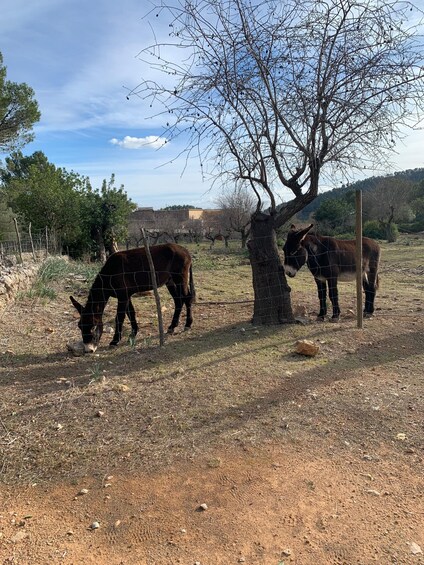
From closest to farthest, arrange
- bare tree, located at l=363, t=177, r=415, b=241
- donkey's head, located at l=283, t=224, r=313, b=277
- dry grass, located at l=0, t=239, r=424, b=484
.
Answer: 1. dry grass, located at l=0, t=239, r=424, b=484
2. donkey's head, located at l=283, t=224, r=313, b=277
3. bare tree, located at l=363, t=177, r=415, b=241

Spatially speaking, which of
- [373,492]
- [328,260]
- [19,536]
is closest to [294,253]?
[328,260]

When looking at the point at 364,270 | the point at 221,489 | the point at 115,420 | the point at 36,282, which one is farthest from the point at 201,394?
the point at 36,282

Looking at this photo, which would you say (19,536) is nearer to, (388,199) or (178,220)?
(388,199)

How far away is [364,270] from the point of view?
788 cm

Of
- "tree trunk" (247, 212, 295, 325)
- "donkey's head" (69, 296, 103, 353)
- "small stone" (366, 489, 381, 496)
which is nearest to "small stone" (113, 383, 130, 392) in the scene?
"donkey's head" (69, 296, 103, 353)

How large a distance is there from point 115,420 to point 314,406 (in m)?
2.08

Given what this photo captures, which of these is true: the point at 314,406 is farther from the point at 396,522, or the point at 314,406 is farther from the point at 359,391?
the point at 396,522

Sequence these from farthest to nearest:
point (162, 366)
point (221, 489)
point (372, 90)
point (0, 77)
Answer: point (0, 77), point (372, 90), point (162, 366), point (221, 489)

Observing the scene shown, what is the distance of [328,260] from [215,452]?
498 cm

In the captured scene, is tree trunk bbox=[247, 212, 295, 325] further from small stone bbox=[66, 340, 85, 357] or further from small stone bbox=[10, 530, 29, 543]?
small stone bbox=[10, 530, 29, 543]

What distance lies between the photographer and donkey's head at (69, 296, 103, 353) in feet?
20.4

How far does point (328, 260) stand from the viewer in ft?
24.7

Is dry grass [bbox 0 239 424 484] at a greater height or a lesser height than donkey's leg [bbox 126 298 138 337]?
lesser

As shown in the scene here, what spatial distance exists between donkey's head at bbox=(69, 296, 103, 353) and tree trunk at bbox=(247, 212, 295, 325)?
284 centimetres
